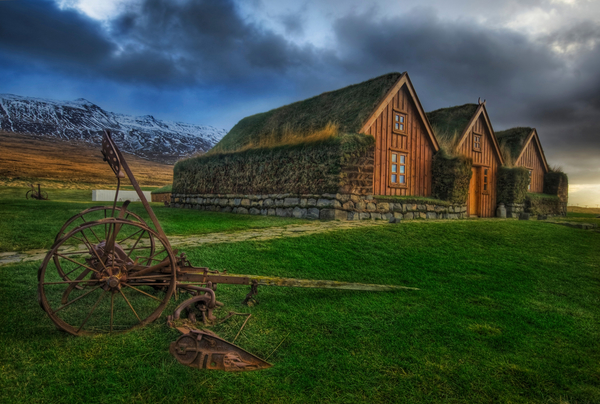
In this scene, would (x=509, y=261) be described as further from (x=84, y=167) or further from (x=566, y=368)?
(x=84, y=167)

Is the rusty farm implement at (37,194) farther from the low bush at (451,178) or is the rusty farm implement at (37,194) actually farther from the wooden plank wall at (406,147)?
the low bush at (451,178)

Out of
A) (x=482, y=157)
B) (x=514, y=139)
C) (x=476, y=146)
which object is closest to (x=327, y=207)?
(x=476, y=146)

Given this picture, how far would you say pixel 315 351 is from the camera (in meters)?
3.16

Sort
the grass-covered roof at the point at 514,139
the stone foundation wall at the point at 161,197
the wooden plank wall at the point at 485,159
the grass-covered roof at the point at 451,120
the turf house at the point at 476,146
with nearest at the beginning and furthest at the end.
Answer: the turf house at the point at 476,146 < the grass-covered roof at the point at 451,120 < the wooden plank wall at the point at 485,159 < the grass-covered roof at the point at 514,139 < the stone foundation wall at the point at 161,197

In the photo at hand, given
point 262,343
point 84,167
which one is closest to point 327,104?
point 262,343

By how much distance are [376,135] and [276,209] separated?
5.83m

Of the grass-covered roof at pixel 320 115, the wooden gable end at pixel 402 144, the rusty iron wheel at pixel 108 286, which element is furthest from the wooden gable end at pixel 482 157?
the rusty iron wheel at pixel 108 286

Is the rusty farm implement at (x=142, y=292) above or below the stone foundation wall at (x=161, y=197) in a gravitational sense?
below

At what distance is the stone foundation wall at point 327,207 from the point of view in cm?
1264

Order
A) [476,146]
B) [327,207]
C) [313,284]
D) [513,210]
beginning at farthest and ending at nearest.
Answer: [513,210], [476,146], [327,207], [313,284]

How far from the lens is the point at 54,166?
30.4 m

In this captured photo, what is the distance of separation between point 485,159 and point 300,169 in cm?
1457

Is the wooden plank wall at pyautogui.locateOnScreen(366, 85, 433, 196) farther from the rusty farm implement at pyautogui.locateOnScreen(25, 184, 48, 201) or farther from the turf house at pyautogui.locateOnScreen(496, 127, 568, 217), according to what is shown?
the rusty farm implement at pyautogui.locateOnScreen(25, 184, 48, 201)

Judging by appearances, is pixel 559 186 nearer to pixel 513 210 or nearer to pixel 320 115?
pixel 513 210
